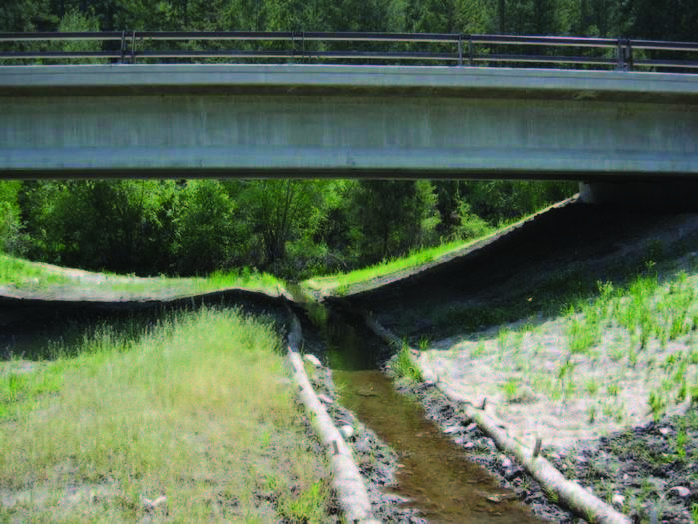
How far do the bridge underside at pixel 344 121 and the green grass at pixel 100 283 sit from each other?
6967mm

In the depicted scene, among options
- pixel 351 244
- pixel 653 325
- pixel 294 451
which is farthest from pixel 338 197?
pixel 294 451

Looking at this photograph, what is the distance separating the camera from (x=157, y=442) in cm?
650

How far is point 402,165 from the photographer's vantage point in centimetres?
1521

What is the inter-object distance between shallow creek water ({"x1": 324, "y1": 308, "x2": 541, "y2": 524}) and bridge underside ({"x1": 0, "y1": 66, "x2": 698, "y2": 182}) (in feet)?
19.0

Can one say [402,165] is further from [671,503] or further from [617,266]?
[671,503]

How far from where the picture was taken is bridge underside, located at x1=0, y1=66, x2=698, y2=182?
14.4m

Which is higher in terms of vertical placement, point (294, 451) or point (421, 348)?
point (294, 451)

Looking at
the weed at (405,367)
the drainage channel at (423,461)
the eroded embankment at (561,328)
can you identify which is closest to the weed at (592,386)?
the eroded embankment at (561,328)

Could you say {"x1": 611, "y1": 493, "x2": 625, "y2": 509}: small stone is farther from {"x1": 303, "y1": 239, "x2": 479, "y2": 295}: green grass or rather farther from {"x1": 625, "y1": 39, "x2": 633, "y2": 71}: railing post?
{"x1": 303, "y1": 239, "x2": 479, "y2": 295}: green grass

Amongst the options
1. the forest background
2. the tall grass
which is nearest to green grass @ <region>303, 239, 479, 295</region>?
the forest background

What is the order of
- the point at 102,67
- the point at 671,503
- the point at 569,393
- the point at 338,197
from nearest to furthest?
1. the point at 671,503
2. the point at 569,393
3. the point at 102,67
4. the point at 338,197

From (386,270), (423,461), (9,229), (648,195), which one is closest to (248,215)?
(386,270)

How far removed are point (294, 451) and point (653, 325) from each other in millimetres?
6023

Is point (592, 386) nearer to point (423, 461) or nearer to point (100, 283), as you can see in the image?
point (423, 461)
